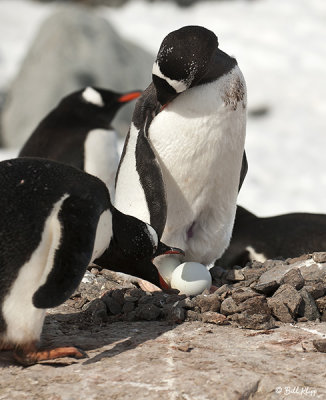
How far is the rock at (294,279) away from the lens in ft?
12.4

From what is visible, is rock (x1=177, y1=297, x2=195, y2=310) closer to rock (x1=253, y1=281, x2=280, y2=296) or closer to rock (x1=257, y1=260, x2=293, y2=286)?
rock (x1=253, y1=281, x2=280, y2=296)

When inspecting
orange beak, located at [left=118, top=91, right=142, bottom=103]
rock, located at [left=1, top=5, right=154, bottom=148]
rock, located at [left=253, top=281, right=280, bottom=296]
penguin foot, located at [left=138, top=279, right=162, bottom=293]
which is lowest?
penguin foot, located at [left=138, top=279, right=162, bottom=293]

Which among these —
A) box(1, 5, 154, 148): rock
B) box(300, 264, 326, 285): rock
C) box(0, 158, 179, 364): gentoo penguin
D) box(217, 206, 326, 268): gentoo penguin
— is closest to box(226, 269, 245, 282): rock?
box(300, 264, 326, 285): rock

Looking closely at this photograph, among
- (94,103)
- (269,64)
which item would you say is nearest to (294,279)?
(94,103)

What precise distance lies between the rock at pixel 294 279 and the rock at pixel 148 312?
2.05ft

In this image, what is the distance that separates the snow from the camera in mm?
10547

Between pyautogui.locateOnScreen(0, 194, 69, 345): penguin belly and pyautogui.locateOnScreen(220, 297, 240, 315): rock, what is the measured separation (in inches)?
36.2

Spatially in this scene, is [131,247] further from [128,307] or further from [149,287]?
[149,287]

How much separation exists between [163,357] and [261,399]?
0.48 m

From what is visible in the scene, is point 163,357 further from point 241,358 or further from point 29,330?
point 29,330

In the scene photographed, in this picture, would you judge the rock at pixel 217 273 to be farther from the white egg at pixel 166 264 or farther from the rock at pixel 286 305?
the rock at pixel 286 305

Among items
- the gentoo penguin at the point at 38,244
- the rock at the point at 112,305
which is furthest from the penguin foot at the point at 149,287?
the gentoo penguin at the point at 38,244

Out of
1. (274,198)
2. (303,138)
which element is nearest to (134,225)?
(274,198)

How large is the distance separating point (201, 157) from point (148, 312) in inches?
40.6
